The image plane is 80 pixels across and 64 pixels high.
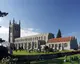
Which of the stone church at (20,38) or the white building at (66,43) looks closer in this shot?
the white building at (66,43)

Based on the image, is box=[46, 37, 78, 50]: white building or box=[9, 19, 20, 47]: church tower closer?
box=[46, 37, 78, 50]: white building

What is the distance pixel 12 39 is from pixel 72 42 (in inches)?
3036

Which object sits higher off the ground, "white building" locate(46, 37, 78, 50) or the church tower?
the church tower

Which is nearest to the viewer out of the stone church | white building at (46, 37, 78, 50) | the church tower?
white building at (46, 37, 78, 50)

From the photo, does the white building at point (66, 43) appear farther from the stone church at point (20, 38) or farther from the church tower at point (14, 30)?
the church tower at point (14, 30)

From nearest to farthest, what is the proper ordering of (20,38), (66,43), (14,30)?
(66,43) → (20,38) → (14,30)

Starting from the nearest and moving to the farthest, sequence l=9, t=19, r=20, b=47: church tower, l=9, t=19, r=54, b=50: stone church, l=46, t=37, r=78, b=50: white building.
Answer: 1. l=46, t=37, r=78, b=50: white building
2. l=9, t=19, r=54, b=50: stone church
3. l=9, t=19, r=20, b=47: church tower

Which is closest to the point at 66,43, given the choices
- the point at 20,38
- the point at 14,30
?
the point at 20,38

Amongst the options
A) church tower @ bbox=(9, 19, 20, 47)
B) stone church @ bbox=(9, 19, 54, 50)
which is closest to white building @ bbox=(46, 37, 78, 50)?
stone church @ bbox=(9, 19, 54, 50)

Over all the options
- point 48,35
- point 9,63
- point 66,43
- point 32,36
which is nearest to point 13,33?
point 32,36

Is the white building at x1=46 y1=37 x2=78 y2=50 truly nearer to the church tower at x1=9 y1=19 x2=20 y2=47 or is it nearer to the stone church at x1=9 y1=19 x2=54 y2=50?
the stone church at x1=9 y1=19 x2=54 y2=50

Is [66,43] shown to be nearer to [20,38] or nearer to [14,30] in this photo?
[20,38]

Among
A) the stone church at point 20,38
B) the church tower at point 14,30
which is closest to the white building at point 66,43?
the stone church at point 20,38

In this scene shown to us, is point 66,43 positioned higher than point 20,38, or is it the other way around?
point 20,38
